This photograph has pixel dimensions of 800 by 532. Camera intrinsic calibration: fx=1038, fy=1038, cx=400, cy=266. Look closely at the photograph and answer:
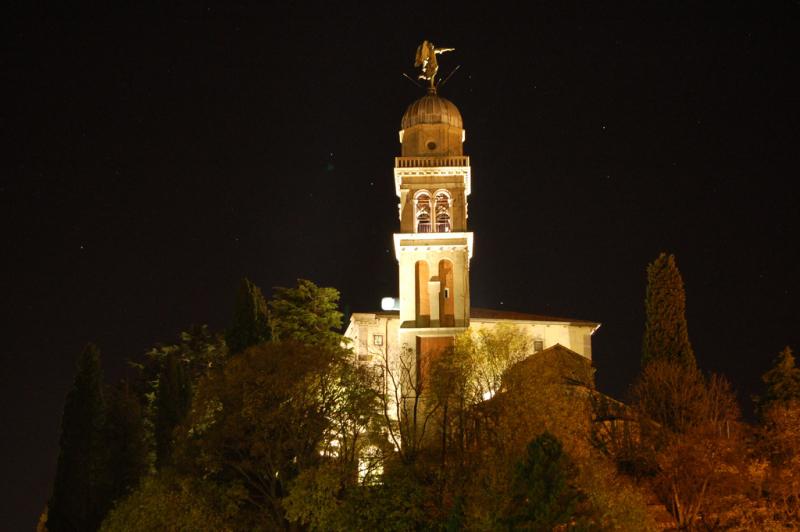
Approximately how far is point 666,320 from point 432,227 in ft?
60.8

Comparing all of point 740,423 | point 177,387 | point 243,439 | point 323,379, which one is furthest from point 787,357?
point 177,387

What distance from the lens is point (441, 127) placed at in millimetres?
62375

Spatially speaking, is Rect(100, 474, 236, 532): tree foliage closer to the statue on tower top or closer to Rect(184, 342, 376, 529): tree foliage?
Rect(184, 342, 376, 529): tree foliage

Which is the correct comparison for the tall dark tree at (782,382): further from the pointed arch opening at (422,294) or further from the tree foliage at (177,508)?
the tree foliage at (177,508)

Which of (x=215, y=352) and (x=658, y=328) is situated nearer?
(x=658, y=328)

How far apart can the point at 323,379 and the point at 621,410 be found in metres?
13.8

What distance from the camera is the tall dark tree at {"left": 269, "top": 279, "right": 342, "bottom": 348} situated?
55.7 m

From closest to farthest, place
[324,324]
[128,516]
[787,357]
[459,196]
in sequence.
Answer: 1. [128,516]
2. [787,357]
3. [324,324]
4. [459,196]

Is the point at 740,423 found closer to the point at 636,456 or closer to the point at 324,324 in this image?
the point at 636,456

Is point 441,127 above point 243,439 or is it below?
above

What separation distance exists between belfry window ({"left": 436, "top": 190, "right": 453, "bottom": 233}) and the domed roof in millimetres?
4799

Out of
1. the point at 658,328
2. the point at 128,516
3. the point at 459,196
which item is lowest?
the point at 128,516

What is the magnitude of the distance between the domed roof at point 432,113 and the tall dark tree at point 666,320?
1995cm

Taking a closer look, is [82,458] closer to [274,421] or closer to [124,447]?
[124,447]
